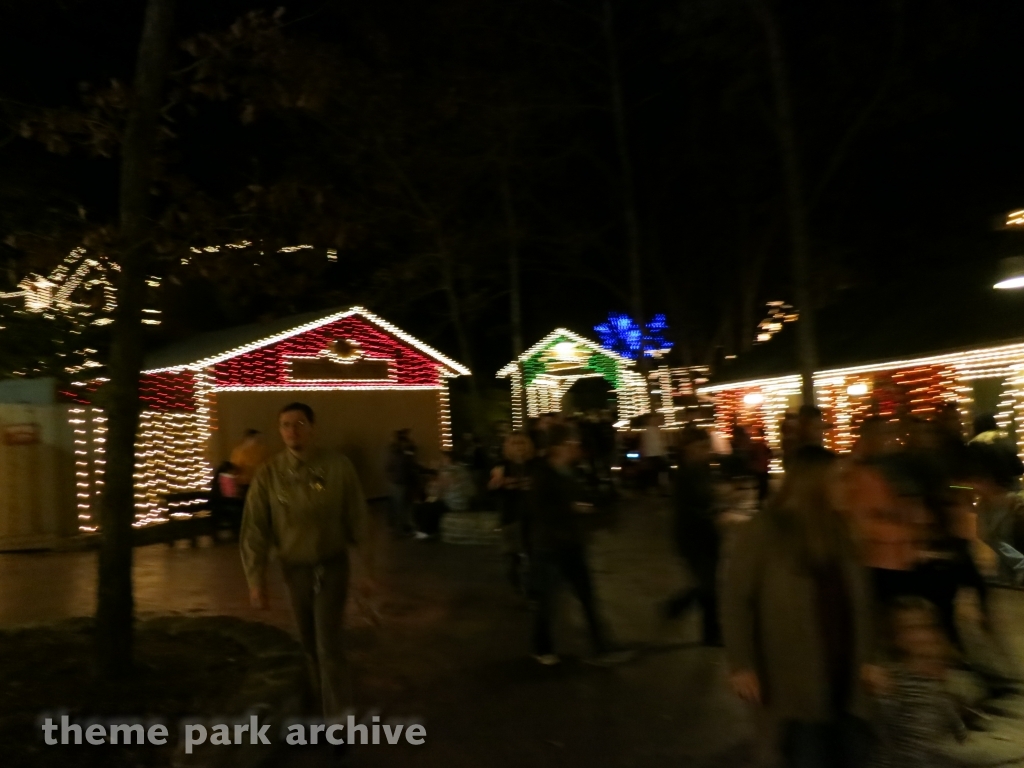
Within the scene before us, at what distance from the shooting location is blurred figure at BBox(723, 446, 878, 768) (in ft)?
11.6

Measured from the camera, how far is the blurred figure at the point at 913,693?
4266 mm

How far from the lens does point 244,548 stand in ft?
18.4

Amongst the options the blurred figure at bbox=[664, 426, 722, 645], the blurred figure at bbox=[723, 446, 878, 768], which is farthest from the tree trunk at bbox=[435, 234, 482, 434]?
the blurred figure at bbox=[723, 446, 878, 768]

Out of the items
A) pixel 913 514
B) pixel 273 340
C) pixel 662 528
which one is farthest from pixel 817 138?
pixel 913 514

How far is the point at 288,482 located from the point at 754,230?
22.9 m

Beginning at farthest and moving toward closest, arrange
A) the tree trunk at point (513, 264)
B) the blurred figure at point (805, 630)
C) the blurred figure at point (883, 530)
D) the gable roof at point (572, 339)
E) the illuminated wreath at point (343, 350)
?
1. the gable roof at point (572, 339)
2. the illuminated wreath at point (343, 350)
3. the tree trunk at point (513, 264)
4. the blurred figure at point (883, 530)
5. the blurred figure at point (805, 630)

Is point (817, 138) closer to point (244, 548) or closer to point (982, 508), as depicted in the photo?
point (982, 508)

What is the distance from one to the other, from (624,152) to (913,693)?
18.2m

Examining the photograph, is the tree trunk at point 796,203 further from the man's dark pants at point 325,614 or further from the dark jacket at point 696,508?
the man's dark pants at point 325,614

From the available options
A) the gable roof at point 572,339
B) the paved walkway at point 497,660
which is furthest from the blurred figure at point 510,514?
the gable roof at point 572,339

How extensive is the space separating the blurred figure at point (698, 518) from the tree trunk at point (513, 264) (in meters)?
9.77

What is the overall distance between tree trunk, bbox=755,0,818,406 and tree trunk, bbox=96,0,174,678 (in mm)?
8931

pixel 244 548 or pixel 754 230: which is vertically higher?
pixel 754 230

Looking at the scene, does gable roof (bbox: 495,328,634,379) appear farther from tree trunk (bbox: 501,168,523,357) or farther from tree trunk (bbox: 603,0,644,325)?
tree trunk (bbox: 501,168,523,357)
